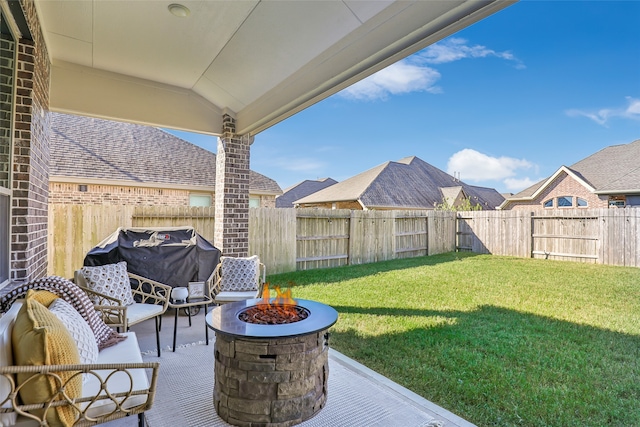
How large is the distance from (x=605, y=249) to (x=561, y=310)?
20.3 ft

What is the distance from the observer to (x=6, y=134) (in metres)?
2.81

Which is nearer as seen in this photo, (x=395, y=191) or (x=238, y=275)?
(x=238, y=275)

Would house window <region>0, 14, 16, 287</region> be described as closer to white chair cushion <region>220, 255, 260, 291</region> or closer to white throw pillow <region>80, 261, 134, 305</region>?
white throw pillow <region>80, 261, 134, 305</region>

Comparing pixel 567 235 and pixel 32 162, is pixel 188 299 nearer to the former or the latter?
pixel 32 162

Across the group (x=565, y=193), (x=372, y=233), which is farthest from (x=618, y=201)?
(x=372, y=233)

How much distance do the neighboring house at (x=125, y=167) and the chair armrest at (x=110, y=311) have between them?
25.3 ft

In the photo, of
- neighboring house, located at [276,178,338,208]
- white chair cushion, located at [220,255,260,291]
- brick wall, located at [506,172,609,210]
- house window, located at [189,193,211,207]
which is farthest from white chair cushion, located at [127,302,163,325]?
neighboring house, located at [276,178,338,208]

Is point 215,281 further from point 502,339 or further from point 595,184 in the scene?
point 595,184

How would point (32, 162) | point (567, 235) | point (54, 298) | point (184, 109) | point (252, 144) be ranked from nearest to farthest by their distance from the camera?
point (54, 298), point (32, 162), point (184, 109), point (252, 144), point (567, 235)

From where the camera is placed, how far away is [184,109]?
17.2 feet

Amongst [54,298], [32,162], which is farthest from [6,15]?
[54,298]

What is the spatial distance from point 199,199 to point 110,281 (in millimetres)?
8169

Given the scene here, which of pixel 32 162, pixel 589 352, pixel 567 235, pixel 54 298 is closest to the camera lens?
pixel 54 298

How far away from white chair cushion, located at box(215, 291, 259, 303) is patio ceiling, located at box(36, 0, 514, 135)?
244 centimetres
